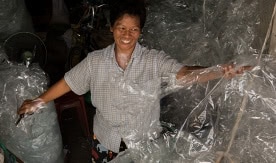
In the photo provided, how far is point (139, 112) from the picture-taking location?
7.17 ft

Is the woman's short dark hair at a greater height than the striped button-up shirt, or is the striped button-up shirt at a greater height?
the woman's short dark hair

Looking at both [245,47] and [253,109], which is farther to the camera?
[245,47]

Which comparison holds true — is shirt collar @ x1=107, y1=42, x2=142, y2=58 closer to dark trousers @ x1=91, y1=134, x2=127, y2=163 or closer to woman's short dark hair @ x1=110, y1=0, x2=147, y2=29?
woman's short dark hair @ x1=110, y1=0, x2=147, y2=29

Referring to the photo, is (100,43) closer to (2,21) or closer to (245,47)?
(2,21)

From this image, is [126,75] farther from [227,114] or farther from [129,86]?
[227,114]

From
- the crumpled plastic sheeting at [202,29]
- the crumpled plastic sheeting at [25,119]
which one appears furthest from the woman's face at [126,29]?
the crumpled plastic sheeting at [25,119]

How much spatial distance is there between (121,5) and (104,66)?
1.30ft

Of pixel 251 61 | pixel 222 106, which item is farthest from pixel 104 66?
pixel 251 61

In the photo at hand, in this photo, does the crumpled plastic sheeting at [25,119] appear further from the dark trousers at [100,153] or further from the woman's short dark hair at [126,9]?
the woman's short dark hair at [126,9]

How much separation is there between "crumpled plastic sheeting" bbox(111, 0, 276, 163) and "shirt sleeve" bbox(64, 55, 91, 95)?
1.00 feet

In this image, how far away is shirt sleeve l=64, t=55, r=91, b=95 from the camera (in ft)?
7.47

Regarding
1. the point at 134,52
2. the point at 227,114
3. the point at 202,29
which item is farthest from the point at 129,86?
the point at 202,29

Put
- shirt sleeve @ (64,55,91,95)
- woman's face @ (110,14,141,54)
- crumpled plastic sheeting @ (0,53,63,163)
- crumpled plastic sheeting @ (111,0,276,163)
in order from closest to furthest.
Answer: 1. crumpled plastic sheeting @ (111,0,276,163)
2. woman's face @ (110,14,141,54)
3. shirt sleeve @ (64,55,91,95)
4. crumpled plastic sheeting @ (0,53,63,163)

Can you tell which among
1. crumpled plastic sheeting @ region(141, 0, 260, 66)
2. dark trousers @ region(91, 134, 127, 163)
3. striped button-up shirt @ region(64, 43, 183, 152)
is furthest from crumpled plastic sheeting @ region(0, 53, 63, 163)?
crumpled plastic sheeting @ region(141, 0, 260, 66)
